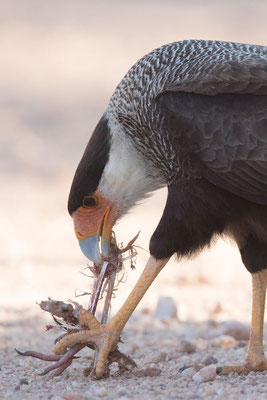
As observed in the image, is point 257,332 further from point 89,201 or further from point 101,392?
point 101,392

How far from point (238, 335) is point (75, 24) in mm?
17849

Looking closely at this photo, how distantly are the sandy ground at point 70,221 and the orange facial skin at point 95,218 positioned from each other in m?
0.93

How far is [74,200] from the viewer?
639 cm

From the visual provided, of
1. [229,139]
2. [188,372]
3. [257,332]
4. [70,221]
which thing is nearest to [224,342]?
[257,332]

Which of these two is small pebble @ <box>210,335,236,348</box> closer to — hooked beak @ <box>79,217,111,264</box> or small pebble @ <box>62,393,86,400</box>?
hooked beak @ <box>79,217,111,264</box>

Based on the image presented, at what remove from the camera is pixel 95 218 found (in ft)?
21.3

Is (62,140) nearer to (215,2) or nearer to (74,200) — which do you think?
(215,2)

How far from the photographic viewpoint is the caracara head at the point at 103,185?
21.0ft

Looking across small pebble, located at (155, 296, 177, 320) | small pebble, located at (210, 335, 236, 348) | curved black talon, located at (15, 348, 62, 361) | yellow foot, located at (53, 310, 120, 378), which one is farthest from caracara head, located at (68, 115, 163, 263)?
small pebble, located at (155, 296, 177, 320)

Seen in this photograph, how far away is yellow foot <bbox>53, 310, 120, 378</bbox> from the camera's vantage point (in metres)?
5.96

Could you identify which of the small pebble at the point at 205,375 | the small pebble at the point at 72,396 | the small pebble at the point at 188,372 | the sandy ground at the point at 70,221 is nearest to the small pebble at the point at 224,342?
the sandy ground at the point at 70,221

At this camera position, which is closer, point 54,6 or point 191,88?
point 191,88

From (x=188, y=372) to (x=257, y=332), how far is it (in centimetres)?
70

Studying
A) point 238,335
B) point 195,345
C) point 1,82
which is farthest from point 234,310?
point 1,82
